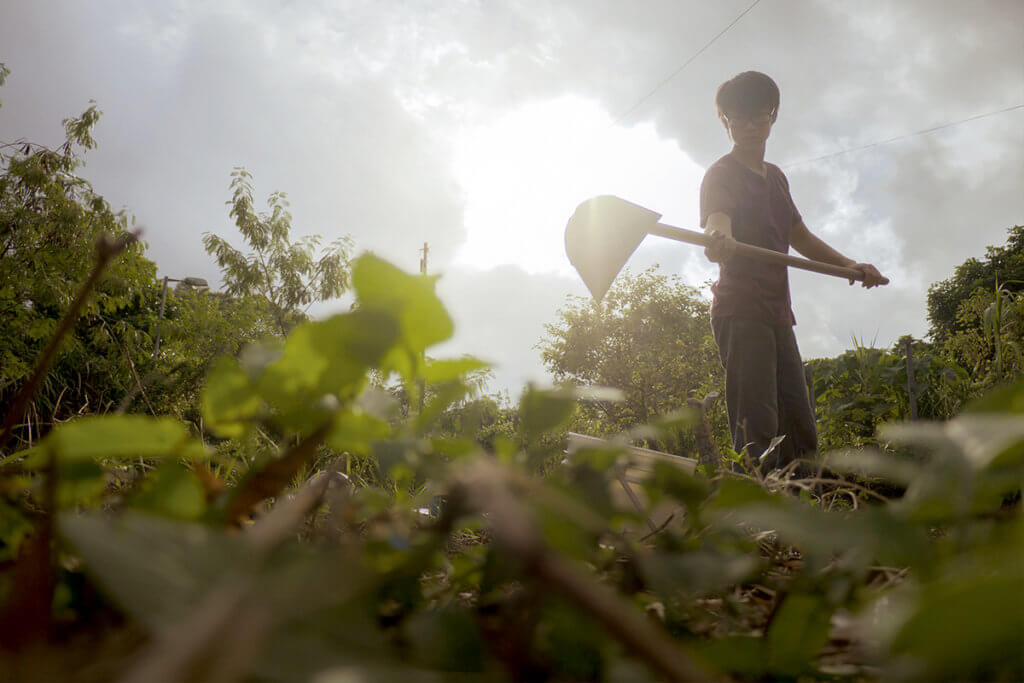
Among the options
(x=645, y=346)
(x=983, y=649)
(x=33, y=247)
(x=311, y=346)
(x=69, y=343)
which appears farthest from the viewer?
(x=645, y=346)

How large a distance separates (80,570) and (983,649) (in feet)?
0.87

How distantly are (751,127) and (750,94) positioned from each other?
136 millimetres

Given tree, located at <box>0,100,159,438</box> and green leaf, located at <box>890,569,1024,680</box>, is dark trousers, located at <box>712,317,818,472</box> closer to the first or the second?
green leaf, located at <box>890,569,1024,680</box>

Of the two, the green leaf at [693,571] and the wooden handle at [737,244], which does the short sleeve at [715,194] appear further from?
the green leaf at [693,571]

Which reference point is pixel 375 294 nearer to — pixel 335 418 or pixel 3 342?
pixel 335 418

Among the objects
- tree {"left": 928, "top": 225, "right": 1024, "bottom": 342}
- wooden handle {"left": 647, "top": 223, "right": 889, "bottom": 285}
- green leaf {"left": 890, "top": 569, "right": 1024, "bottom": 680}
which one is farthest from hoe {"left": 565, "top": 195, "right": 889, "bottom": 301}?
tree {"left": 928, "top": 225, "right": 1024, "bottom": 342}

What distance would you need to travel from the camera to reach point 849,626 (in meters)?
0.22

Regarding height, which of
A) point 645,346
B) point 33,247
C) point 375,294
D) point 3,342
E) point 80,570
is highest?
point 645,346

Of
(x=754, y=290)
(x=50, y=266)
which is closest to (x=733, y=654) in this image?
(x=754, y=290)

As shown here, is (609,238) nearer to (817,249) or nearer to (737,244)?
(737,244)

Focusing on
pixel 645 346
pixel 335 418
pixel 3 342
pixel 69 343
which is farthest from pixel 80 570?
pixel 645 346

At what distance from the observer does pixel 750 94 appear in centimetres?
255

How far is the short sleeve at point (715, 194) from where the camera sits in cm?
A: 247

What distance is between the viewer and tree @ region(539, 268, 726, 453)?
987 cm
